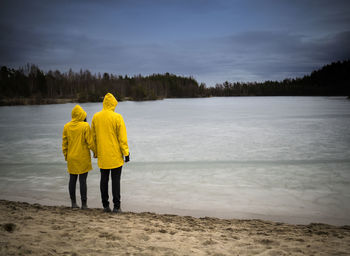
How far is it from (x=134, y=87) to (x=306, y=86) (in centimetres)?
7710

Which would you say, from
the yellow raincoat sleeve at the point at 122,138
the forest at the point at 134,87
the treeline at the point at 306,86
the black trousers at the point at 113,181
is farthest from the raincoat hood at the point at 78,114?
the treeline at the point at 306,86

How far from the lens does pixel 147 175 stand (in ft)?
20.0

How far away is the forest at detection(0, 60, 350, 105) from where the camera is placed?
68.3m

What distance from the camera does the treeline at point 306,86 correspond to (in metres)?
114

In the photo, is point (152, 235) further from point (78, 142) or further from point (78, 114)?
point (78, 114)

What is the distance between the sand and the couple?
543 millimetres

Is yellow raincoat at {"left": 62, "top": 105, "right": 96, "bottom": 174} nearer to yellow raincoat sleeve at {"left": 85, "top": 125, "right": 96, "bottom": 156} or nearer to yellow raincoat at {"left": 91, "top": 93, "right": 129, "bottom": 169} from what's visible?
yellow raincoat sleeve at {"left": 85, "top": 125, "right": 96, "bottom": 156}

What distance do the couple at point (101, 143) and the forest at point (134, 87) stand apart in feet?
163

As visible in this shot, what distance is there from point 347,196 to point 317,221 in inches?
50.4

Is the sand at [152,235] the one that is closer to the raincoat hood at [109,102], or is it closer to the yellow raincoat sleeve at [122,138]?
the yellow raincoat sleeve at [122,138]

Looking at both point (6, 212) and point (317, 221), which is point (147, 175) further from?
point (317, 221)

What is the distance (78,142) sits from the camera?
3650mm

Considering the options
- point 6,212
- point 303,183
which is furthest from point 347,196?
point 6,212

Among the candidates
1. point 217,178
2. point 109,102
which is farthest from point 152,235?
point 217,178
